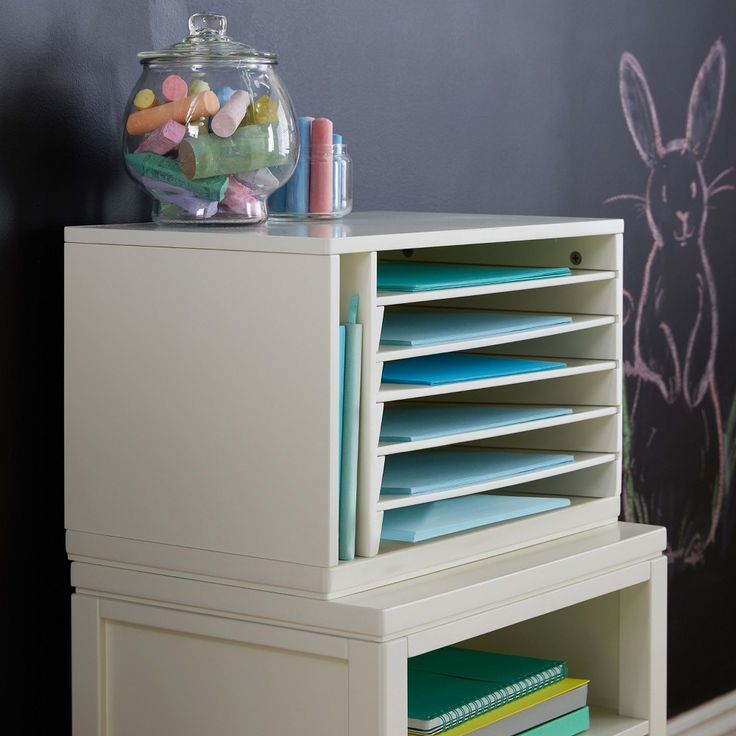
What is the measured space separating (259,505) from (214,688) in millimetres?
196

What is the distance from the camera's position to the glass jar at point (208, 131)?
4.21 ft

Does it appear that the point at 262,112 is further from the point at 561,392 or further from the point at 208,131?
the point at 561,392

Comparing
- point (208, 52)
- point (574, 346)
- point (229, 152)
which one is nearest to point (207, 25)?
point (208, 52)

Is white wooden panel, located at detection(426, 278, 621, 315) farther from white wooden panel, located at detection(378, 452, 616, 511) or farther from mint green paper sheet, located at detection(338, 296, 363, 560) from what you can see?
mint green paper sheet, located at detection(338, 296, 363, 560)

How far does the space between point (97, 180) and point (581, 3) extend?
1068 mm

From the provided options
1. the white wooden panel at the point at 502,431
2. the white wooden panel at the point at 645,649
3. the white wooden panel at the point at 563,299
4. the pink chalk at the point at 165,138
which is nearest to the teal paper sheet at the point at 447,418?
the white wooden panel at the point at 502,431

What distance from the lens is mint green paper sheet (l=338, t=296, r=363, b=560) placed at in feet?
3.89

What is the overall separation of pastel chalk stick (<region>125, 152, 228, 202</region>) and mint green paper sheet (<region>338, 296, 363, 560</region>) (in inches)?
8.1

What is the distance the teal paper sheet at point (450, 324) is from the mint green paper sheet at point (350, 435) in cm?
9

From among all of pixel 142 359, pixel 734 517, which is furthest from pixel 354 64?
pixel 734 517

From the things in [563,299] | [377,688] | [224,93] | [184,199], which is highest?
[224,93]

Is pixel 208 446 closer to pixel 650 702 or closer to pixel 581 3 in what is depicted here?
pixel 650 702

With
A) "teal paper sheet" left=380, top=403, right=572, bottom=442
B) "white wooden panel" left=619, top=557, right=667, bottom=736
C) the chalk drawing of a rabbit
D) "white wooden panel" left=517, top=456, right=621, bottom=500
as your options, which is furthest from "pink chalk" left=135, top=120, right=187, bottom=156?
the chalk drawing of a rabbit

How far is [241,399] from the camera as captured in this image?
121 cm
